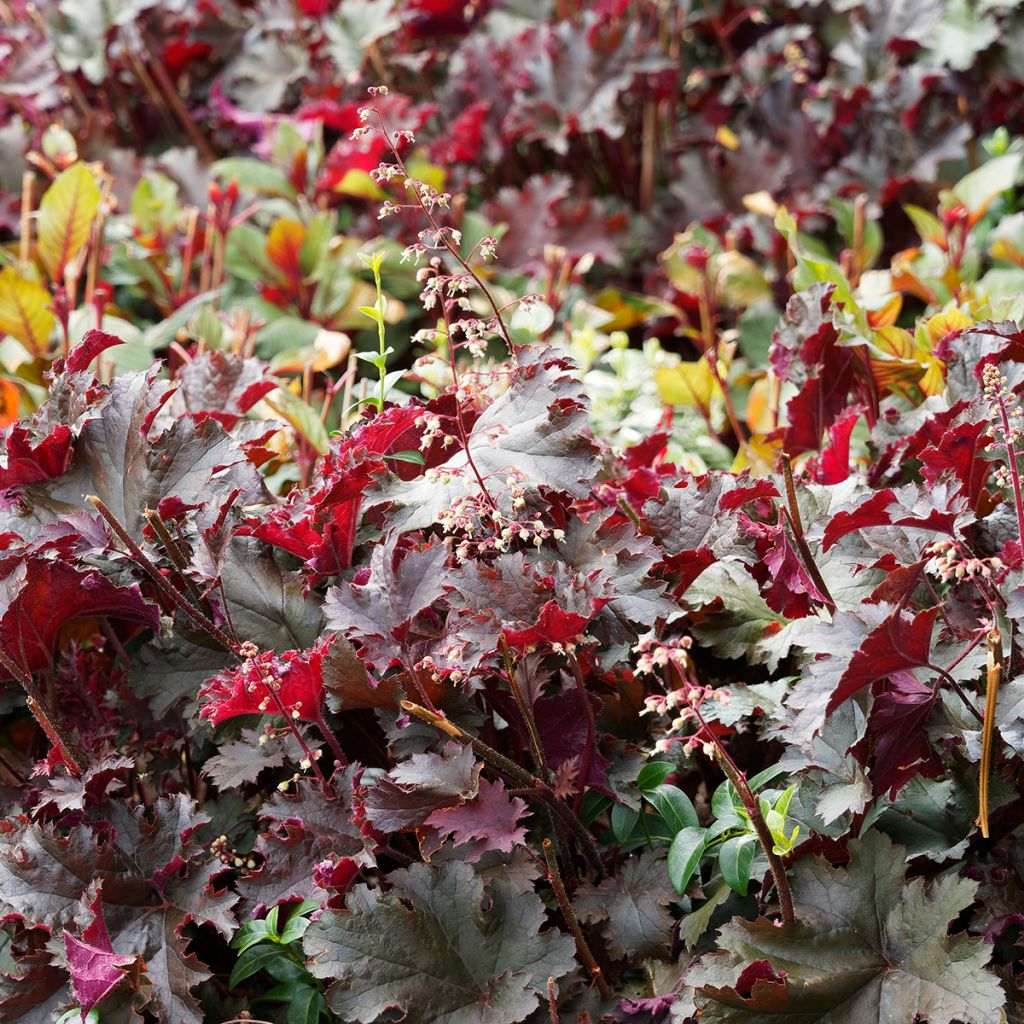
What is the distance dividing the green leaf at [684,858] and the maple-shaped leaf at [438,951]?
0.42 ft

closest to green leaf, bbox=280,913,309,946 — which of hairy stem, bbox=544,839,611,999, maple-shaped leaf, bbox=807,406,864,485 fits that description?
hairy stem, bbox=544,839,611,999

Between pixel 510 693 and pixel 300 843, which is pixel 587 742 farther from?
pixel 300 843

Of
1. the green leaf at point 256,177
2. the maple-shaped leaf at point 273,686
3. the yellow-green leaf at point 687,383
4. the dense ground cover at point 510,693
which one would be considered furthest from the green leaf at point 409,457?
the green leaf at point 256,177

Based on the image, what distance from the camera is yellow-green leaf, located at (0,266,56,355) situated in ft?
6.38

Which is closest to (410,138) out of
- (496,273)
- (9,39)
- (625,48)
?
(496,273)

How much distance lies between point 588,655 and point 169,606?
492mm

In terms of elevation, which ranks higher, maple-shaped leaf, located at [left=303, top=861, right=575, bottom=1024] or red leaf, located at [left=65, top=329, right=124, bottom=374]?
red leaf, located at [left=65, top=329, right=124, bottom=374]

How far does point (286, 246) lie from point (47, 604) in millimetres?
1410

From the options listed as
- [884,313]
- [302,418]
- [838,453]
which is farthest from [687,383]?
[302,418]

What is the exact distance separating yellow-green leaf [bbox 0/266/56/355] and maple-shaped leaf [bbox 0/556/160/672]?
87cm

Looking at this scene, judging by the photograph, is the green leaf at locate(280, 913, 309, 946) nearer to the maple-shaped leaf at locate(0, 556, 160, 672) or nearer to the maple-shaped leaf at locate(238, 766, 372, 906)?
the maple-shaped leaf at locate(238, 766, 372, 906)

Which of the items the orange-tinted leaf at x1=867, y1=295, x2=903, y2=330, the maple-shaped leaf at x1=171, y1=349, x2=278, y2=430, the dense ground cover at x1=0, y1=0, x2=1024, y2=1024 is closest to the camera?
the dense ground cover at x1=0, y1=0, x2=1024, y2=1024

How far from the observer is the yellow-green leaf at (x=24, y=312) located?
76.5 inches

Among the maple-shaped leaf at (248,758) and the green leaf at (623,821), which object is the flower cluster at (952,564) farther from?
→ the maple-shaped leaf at (248,758)
